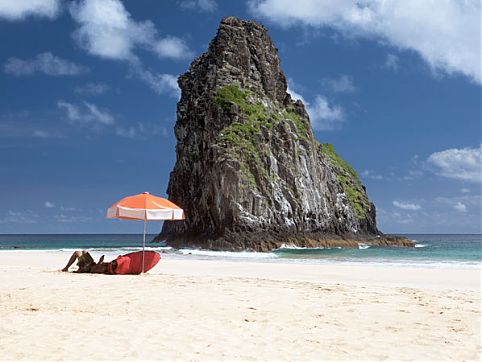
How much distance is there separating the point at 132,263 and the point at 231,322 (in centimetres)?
899

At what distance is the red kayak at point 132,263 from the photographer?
16.5 m

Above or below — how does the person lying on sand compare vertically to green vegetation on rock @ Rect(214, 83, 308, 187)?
below

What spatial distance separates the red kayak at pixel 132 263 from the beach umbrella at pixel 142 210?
127 centimetres

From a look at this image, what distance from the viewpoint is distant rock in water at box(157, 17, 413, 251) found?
56.6m

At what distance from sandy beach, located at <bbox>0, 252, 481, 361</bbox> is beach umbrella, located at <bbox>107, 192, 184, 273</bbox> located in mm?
3168

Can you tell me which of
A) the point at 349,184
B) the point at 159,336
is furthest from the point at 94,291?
the point at 349,184

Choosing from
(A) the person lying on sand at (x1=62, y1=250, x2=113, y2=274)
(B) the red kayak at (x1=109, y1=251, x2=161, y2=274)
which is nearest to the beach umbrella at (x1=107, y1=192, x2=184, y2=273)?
(B) the red kayak at (x1=109, y1=251, x2=161, y2=274)

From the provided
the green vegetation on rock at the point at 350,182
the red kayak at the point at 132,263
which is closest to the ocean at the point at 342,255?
the red kayak at the point at 132,263

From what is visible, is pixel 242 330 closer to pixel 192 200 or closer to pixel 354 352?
pixel 354 352

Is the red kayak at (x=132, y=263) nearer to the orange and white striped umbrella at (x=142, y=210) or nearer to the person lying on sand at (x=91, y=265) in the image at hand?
the person lying on sand at (x=91, y=265)

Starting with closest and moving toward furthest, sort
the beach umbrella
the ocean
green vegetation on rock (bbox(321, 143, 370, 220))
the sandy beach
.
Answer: the sandy beach → the beach umbrella → the ocean → green vegetation on rock (bbox(321, 143, 370, 220))

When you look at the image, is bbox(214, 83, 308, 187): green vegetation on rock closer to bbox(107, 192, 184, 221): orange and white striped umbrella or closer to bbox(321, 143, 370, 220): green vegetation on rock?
bbox(321, 143, 370, 220): green vegetation on rock

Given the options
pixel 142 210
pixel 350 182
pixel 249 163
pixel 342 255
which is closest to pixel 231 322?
pixel 142 210

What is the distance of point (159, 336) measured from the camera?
725 centimetres
